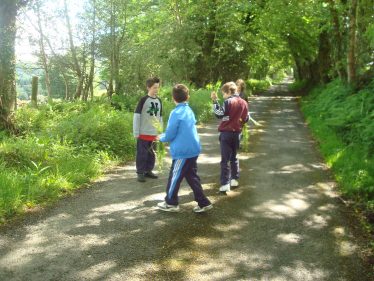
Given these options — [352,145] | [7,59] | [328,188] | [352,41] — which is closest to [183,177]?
[328,188]

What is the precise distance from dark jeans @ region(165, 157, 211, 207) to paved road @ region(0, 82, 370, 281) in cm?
26

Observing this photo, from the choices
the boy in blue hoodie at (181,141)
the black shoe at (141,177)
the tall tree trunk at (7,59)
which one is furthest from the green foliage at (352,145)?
the tall tree trunk at (7,59)

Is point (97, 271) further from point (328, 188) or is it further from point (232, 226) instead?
point (328, 188)

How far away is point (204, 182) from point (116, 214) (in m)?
2.35

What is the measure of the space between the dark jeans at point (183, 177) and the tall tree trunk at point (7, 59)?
5913 millimetres

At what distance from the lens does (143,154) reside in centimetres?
744

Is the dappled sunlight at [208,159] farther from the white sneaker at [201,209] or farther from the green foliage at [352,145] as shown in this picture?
the white sneaker at [201,209]

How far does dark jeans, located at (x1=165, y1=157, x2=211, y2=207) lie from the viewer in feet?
18.5

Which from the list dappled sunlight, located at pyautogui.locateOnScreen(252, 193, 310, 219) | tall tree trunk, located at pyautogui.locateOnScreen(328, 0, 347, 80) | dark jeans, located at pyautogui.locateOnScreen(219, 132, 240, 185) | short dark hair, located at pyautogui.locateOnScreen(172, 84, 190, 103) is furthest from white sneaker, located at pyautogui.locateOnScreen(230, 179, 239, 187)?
tall tree trunk, located at pyautogui.locateOnScreen(328, 0, 347, 80)

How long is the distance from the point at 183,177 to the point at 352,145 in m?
5.75

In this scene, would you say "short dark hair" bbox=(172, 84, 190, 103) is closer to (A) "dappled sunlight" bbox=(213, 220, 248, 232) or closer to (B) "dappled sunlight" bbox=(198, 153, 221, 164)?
(A) "dappled sunlight" bbox=(213, 220, 248, 232)

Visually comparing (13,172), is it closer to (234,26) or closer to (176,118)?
(176,118)

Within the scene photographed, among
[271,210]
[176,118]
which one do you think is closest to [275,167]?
[271,210]

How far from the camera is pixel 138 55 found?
1825 centimetres
